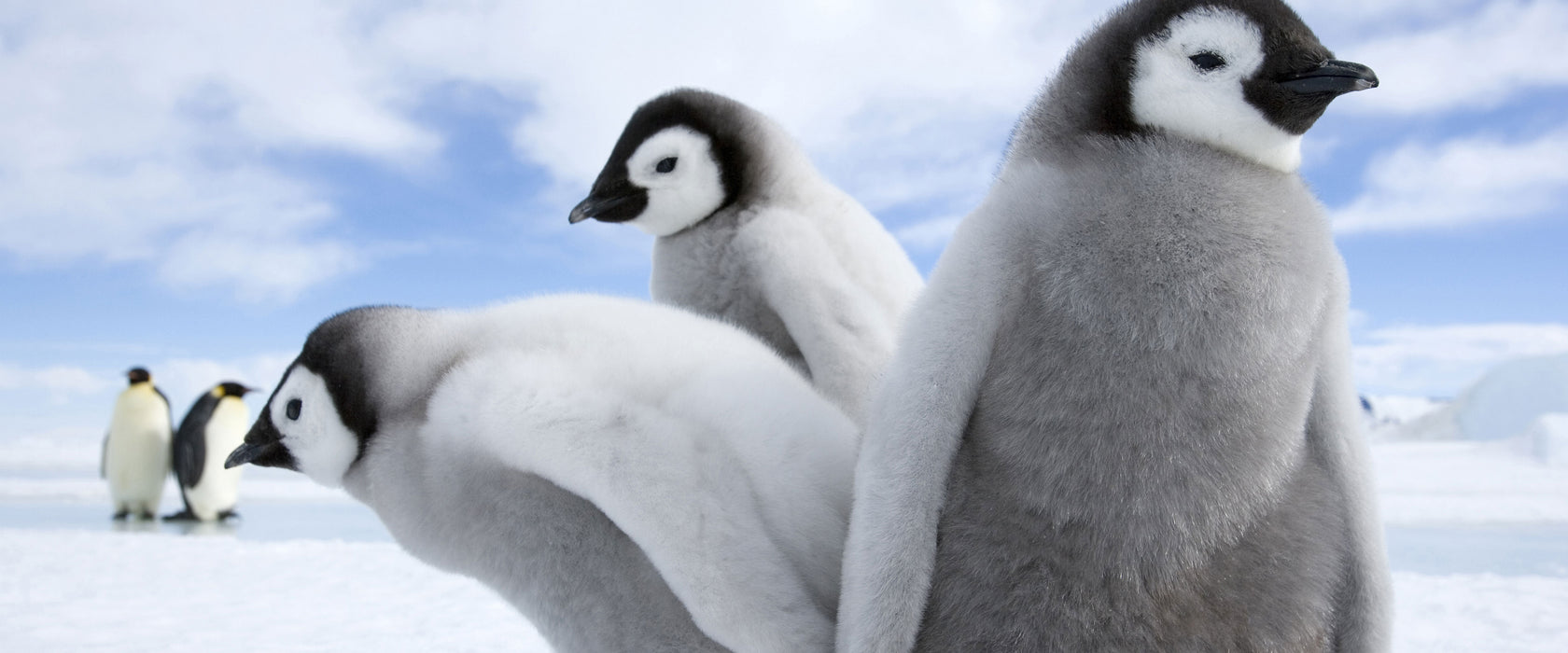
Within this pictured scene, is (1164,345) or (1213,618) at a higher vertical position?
(1164,345)

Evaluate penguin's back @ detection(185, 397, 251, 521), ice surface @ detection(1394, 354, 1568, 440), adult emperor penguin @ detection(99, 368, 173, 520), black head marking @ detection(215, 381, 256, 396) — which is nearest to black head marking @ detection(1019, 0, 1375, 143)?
penguin's back @ detection(185, 397, 251, 521)

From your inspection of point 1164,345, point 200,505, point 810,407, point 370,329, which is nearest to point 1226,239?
point 1164,345

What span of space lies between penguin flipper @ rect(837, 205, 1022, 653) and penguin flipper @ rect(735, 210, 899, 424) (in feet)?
2.08

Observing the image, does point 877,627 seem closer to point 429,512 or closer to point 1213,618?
point 1213,618

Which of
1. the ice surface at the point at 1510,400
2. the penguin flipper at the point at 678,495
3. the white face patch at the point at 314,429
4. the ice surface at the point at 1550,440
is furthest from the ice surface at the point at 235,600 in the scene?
the ice surface at the point at 1510,400

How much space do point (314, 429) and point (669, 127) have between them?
78cm

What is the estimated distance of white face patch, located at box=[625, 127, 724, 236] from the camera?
1.79m

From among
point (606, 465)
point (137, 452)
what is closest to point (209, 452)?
point (137, 452)

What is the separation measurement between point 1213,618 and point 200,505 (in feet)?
27.7

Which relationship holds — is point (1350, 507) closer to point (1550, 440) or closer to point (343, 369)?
point (343, 369)

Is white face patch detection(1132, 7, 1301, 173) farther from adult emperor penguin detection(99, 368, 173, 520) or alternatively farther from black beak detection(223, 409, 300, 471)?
adult emperor penguin detection(99, 368, 173, 520)

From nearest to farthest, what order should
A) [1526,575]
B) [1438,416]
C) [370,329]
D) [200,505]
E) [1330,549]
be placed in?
[1330,549] < [370,329] < [1526,575] < [200,505] < [1438,416]

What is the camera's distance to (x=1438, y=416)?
17312 mm

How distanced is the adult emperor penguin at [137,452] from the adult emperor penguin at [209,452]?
18 centimetres
